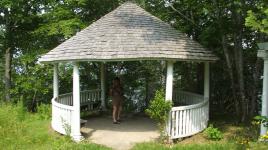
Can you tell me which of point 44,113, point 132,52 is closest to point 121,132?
point 132,52

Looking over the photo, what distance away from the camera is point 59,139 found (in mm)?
11953

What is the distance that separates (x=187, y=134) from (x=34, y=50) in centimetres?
1085

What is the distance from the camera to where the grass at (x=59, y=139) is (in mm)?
10930

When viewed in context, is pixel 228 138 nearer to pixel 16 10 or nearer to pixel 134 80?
pixel 134 80

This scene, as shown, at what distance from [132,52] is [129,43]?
60cm

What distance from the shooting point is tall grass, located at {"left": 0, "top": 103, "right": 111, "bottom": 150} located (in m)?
11.4

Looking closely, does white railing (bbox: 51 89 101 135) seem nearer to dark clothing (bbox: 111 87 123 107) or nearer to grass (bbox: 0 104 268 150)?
grass (bbox: 0 104 268 150)

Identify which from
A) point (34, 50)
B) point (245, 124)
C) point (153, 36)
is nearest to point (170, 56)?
point (153, 36)

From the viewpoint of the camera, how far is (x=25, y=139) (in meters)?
12.4

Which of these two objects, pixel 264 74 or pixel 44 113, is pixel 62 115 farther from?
pixel 264 74

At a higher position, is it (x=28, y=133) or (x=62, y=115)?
(x=62, y=115)

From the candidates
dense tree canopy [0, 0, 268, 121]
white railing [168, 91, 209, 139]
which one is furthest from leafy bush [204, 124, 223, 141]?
dense tree canopy [0, 0, 268, 121]

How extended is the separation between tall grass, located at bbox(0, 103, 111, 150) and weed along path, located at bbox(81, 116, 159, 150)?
28.2 inches

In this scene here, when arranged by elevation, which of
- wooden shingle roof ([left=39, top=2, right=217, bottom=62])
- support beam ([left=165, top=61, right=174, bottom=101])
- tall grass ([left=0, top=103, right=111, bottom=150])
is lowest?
tall grass ([left=0, top=103, right=111, bottom=150])
